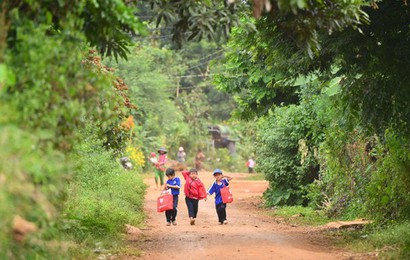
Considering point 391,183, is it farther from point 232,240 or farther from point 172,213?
point 172,213

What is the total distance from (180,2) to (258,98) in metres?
11.4

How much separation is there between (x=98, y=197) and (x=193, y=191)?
2254mm

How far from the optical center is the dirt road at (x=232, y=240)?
11883mm

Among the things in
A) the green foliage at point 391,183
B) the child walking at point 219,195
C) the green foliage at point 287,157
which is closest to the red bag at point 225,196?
the child walking at point 219,195

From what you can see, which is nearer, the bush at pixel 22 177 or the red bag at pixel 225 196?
the bush at pixel 22 177

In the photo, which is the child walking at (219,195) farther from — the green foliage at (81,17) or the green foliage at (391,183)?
the green foliage at (81,17)

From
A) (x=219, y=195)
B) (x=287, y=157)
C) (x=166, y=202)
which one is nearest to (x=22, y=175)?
(x=166, y=202)

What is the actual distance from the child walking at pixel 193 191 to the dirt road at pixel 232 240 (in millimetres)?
430

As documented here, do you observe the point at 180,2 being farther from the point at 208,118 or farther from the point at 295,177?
the point at 208,118

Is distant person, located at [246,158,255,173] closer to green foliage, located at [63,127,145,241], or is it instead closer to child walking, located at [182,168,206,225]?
green foliage, located at [63,127,145,241]

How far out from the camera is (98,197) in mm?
17844

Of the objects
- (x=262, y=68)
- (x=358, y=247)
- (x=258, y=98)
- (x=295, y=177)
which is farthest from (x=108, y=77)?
(x=295, y=177)

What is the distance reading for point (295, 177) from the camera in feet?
76.7

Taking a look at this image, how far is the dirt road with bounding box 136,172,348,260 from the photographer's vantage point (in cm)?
1188
